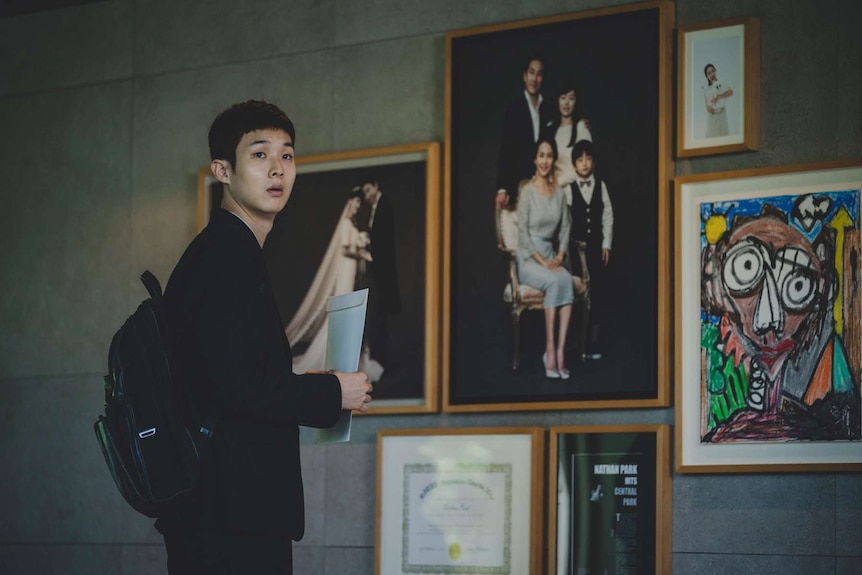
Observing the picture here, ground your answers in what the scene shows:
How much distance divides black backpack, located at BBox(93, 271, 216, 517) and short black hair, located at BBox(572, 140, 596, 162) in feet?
7.57

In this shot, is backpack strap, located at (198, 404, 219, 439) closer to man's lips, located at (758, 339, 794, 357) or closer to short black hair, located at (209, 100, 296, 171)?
short black hair, located at (209, 100, 296, 171)

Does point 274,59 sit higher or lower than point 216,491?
higher

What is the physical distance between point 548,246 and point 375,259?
2.22ft

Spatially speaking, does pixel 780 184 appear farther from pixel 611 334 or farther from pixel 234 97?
pixel 234 97

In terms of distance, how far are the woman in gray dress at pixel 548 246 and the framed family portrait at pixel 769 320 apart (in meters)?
0.41

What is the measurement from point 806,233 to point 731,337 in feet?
1.27

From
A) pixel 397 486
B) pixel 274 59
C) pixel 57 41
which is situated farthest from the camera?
pixel 57 41

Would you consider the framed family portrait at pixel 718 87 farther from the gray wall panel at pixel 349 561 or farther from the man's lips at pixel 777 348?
the gray wall panel at pixel 349 561

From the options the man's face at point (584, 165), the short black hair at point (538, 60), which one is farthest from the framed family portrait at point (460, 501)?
the short black hair at point (538, 60)

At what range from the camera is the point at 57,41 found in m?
5.92

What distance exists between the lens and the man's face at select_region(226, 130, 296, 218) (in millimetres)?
2779

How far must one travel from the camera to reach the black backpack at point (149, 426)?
2520 millimetres

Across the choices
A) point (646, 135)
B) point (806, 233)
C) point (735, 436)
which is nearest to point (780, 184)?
point (806, 233)

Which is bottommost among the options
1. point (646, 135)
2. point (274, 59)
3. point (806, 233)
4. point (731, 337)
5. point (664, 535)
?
point (664, 535)
